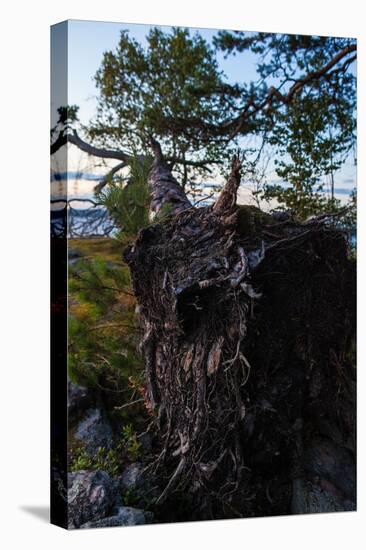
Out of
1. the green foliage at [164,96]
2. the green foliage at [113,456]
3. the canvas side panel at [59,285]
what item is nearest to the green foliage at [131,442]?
the green foliage at [113,456]

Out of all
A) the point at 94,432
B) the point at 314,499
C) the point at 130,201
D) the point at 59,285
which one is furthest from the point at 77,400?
the point at 314,499

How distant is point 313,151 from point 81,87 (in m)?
1.70

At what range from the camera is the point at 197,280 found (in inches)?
222

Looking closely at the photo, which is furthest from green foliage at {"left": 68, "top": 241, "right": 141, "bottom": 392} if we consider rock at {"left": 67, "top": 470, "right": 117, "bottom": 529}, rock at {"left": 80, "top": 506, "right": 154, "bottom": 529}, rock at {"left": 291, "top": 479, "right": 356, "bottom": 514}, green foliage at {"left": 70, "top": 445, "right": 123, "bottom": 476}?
rock at {"left": 291, "top": 479, "right": 356, "bottom": 514}

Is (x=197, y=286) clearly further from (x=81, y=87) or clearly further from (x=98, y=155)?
(x=81, y=87)

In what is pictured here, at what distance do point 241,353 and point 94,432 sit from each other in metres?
1.00

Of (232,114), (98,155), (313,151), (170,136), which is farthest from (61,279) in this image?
(313,151)

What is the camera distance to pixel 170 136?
19.4 feet

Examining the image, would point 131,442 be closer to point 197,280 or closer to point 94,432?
point 94,432

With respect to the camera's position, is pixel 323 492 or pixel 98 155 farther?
pixel 323 492

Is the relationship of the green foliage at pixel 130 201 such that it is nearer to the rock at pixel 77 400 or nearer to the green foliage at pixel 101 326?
the green foliage at pixel 101 326

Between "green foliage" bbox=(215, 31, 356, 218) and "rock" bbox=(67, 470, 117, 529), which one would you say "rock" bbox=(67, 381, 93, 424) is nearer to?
"rock" bbox=(67, 470, 117, 529)

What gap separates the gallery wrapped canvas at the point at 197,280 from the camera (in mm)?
5500

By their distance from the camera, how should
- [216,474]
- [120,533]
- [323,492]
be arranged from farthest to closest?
1. [323,492]
2. [216,474]
3. [120,533]
